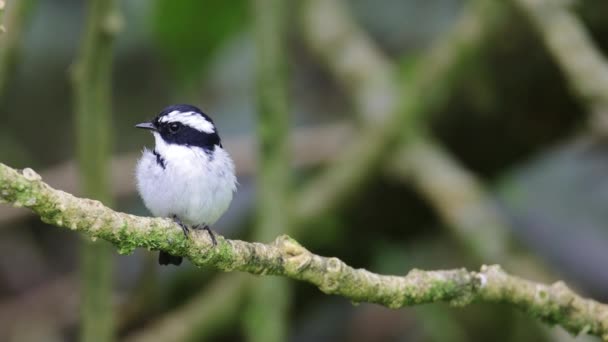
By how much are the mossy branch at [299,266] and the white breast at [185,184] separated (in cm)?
79

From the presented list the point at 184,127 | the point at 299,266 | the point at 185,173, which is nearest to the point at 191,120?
the point at 184,127

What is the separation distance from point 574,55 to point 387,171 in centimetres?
145

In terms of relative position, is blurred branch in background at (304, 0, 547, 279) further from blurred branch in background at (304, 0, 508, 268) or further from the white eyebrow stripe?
the white eyebrow stripe

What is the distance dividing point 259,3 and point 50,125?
310 cm

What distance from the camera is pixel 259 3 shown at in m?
4.36

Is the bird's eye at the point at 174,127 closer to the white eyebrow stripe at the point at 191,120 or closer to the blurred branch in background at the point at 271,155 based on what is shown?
the white eyebrow stripe at the point at 191,120

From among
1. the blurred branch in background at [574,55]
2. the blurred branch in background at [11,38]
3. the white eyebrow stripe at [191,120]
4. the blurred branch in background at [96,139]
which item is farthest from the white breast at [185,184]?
the blurred branch in background at [574,55]

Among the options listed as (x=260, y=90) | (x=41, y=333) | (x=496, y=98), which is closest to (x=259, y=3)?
(x=260, y=90)

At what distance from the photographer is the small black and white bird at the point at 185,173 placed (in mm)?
3205

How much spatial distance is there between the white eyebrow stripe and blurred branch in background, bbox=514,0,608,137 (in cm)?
171

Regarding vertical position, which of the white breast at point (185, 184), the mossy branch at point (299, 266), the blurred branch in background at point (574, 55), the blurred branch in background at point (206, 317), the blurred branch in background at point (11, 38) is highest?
the blurred branch in background at point (574, 55)

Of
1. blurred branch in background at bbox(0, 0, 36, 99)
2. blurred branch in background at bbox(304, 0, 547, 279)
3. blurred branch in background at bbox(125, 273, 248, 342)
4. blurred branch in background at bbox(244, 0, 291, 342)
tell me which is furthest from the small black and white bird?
blurred branch in background at bbox(304, 0, 547, 279)

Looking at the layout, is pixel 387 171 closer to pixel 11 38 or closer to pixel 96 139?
pixel 96 139

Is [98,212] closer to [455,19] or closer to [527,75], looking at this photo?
[527,75]
